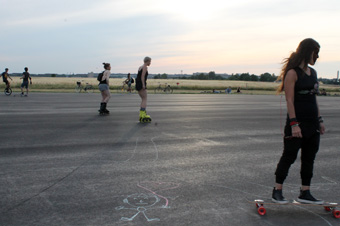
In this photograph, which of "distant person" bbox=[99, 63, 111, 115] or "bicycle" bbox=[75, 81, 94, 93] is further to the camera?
"bicycle" bbox=[75, 81, 94, 93]

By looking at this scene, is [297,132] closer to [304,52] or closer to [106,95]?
[304,52]

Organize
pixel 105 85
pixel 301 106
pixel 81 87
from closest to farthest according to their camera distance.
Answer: pixel 301 106 < pixel 105 85 < pixel 81 87

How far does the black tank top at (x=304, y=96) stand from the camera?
3773mm

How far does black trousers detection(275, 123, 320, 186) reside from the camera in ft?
12.4

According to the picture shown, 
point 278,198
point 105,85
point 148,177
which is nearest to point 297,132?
point 278,198

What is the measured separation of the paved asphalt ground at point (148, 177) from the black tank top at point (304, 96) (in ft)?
3.52

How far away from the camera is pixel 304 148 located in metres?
3.90

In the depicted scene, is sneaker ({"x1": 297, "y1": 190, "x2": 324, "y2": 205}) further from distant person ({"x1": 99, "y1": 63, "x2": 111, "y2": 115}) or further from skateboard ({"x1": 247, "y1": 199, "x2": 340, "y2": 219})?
distant person ({"x1": 99, "y1": 63, "x2": 111, "y2": 115})

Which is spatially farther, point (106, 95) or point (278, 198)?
point (106, 95)

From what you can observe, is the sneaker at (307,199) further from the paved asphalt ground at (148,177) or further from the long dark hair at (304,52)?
the long dark hair at (304,52)

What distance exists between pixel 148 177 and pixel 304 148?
221cm

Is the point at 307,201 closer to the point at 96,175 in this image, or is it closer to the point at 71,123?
the point at 96,175

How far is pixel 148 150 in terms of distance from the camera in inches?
267

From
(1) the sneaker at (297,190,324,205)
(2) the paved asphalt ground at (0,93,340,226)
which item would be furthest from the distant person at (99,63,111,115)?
(1) the sneaker at (297,190,324,205)
